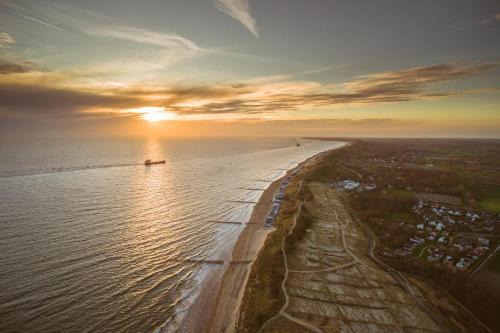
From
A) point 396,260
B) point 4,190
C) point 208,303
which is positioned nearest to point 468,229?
point 396,260

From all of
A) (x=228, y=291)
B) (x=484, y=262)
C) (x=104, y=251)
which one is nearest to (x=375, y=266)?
(x=484, y=262)

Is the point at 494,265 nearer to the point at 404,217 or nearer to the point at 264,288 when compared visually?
the point at 404,217

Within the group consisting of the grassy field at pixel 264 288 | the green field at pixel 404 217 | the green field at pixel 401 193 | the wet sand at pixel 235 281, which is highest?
the green field at pixel 401 193

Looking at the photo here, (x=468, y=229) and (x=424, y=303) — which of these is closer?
(x=424, y=303)

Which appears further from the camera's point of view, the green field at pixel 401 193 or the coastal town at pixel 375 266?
the green field at pixel 401 193

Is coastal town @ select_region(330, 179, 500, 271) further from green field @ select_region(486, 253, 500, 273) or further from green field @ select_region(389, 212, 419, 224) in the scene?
green field @ select_region(486, 253, 500, 273)

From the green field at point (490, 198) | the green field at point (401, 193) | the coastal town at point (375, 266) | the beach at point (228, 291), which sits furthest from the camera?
the green field at point (401, 193)

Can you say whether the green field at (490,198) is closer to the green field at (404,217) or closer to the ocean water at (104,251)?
the green field at (404,217)

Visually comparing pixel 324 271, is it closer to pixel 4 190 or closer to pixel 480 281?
pixel 480 281

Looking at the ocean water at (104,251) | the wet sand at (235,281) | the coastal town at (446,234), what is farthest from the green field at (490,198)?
the ocean water at (104,251)

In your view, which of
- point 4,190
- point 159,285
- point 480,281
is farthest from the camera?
point 4,190

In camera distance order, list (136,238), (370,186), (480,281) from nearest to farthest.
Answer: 1. (480,281)
2. (136,238)
3. (370,186)
